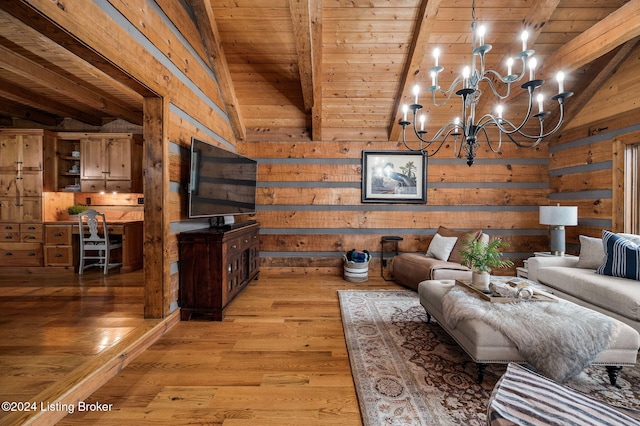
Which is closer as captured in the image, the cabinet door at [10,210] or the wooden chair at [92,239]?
the wooden chair at [92,239]

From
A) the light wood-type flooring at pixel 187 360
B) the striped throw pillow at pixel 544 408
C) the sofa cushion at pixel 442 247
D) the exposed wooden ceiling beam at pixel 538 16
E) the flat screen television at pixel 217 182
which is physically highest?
the exposed wooden ceiling beam at pixel 538 16

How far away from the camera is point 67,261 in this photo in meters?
4.43

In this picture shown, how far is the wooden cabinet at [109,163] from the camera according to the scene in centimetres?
492

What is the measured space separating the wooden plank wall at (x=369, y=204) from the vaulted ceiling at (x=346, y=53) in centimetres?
60

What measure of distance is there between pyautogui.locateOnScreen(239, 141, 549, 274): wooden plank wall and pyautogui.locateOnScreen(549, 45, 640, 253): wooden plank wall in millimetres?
332

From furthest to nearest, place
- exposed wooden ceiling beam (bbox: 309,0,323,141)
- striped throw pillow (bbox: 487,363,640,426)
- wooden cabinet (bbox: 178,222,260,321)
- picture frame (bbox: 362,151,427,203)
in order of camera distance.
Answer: picture frame (bbox: 362,151,427,203) → wooden cabinet (bbox: 178,222,260,321) → exposed wooden ceiling beam (bbox: 309,0,323,141) → striped throw pillow (bbox: 487,363,640,426)

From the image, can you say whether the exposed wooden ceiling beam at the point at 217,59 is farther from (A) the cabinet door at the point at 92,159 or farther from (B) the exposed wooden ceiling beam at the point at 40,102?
(B) the exposed wooden ceiling beam at the point at 40,102

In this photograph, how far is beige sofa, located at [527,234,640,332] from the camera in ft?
7.23

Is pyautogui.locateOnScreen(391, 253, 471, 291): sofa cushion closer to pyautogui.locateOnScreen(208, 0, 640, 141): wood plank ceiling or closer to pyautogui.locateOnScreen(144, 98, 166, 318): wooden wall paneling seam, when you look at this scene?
Answer: pyautogui.locateOnScreen(208, 0, 640, 141): wood plank ceiling

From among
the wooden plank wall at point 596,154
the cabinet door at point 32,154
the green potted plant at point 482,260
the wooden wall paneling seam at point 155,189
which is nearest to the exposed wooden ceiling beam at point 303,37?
the wooden wall paneling seam at point 155,189

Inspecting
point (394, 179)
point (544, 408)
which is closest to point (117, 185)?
point (394, 179)

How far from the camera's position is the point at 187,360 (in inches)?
83.0

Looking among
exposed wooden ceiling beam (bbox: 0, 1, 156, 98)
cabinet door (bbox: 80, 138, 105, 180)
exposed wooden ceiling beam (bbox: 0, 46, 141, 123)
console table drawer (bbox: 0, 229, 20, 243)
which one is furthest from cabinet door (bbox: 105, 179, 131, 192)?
exposed wooden ceiling beam (bbox: 0, 1, 156, 98)

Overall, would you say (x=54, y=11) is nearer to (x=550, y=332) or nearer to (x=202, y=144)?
(x=202, y=144)
